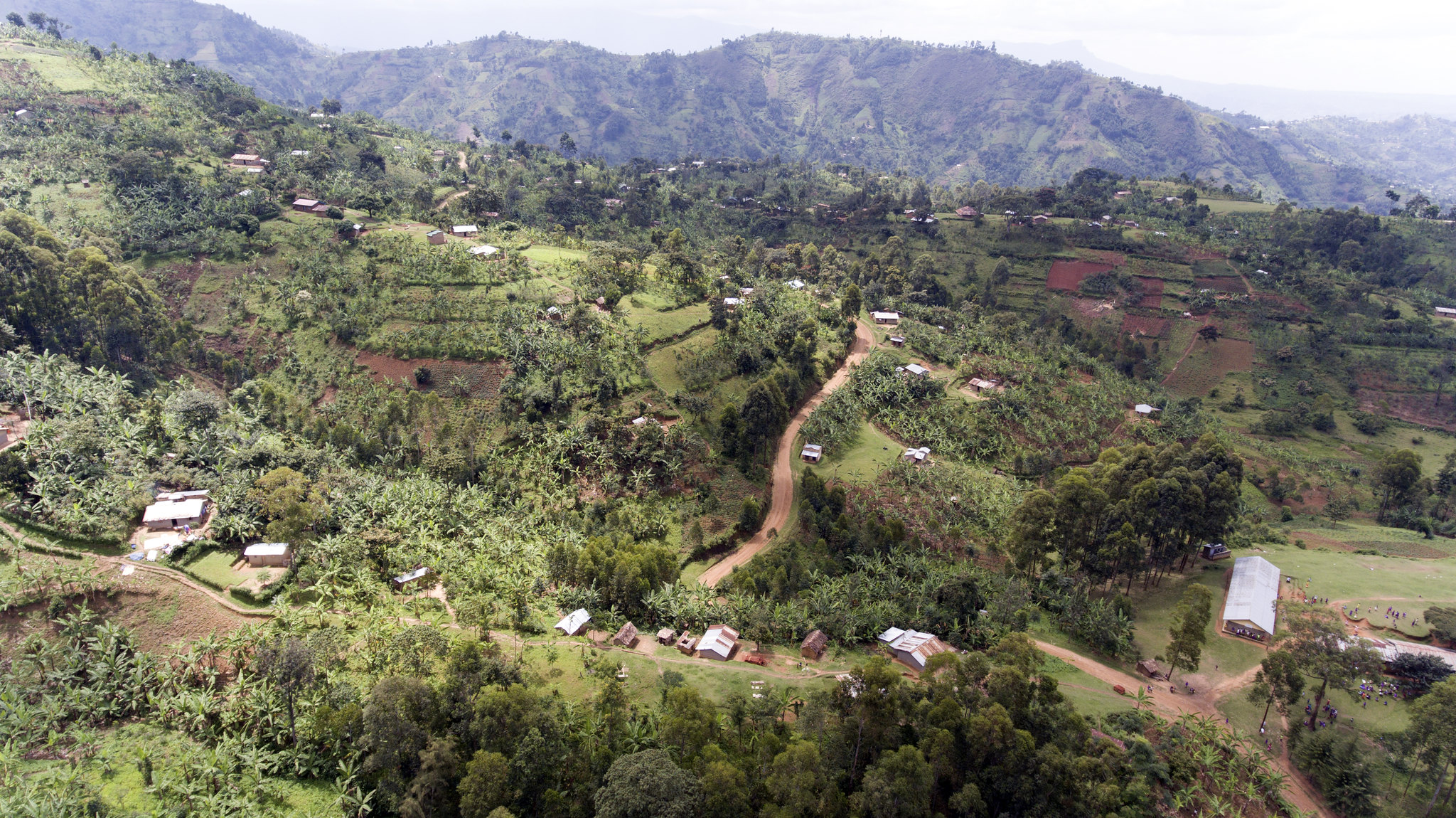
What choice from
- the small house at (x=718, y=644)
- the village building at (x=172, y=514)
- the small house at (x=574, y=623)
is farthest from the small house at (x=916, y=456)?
the village building at (x=172, y=514)

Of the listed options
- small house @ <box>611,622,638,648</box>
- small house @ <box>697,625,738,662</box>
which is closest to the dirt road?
small house @ <box>697,625,738,662</box>

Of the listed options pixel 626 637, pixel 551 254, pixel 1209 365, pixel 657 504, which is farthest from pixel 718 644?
pixel 1209 365

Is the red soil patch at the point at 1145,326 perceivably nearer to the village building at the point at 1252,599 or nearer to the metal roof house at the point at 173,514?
the village building at the point at 1252,599

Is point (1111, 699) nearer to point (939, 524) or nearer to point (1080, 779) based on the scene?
point (1080, 779)

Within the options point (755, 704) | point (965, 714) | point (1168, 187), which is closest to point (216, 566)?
point (755, 704)

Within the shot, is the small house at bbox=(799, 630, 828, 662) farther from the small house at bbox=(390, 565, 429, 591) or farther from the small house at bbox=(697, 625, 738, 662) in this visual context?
the small house at bbox=(390, 565, 429, 591)
